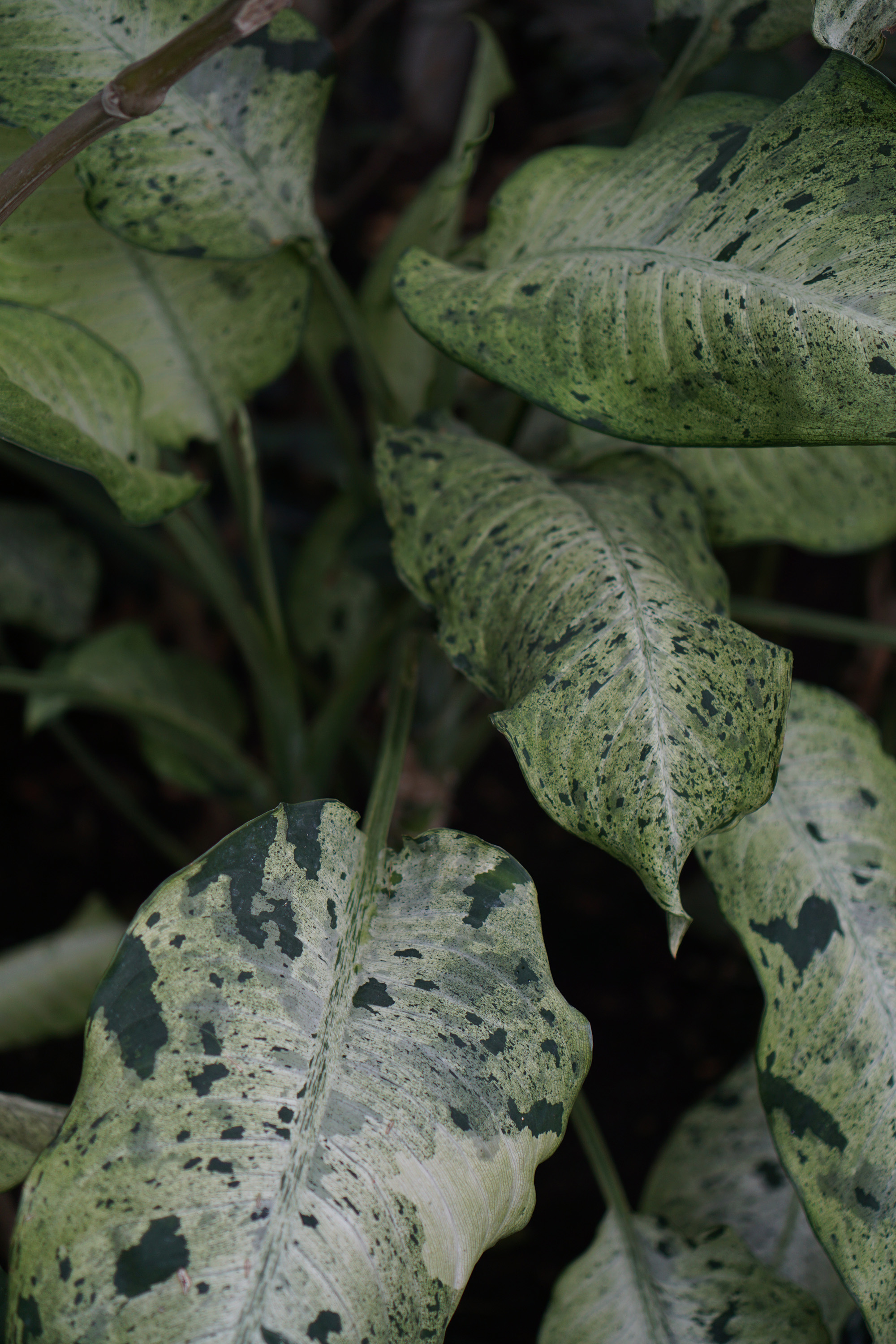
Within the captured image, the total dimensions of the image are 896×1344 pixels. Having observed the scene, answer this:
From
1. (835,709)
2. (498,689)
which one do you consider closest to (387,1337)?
(498,689)

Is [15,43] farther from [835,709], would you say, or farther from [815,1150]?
[815,1150]

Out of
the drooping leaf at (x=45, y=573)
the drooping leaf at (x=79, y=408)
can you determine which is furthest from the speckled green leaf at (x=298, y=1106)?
the drooping leaf at (x=45, y=573)

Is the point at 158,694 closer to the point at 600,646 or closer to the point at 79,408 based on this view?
the point at 79,408

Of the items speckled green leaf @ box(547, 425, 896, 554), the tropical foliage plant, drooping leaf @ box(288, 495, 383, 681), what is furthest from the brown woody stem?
drooping leaf @ box(288, 495, 383, 681)

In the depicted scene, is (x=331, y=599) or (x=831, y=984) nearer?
(x=831, y=984)

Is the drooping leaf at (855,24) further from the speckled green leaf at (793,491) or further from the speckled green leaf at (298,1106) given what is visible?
the speckled green leaf at (298,1106)

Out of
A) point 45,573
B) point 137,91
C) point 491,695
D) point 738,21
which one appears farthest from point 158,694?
point 738,21

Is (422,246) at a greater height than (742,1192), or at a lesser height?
greater
